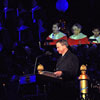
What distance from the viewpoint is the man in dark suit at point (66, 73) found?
13.8ft

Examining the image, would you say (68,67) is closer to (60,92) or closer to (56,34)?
(60,92)

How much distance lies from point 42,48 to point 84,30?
99.0 inches

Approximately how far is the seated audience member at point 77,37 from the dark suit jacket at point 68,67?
4.49 metres

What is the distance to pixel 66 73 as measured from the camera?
4.18 metres

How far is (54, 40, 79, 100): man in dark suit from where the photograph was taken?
4.19 metres

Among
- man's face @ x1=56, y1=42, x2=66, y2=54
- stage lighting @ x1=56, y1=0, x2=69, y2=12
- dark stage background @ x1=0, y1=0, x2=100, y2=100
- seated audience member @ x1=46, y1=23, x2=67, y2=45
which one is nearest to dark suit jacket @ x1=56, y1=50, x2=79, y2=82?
man's face @ x1=56, y1=42, x2=66, y2=54

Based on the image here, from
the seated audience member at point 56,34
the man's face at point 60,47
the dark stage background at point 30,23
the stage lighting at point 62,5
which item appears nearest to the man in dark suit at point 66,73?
the man's face at point 60,47

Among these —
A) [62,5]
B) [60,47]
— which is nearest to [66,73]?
[60,47]

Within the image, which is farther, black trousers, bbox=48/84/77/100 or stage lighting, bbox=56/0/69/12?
stage lighting, bbox=56/0/69/12

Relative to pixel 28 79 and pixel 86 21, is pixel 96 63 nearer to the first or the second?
pixel 86 21

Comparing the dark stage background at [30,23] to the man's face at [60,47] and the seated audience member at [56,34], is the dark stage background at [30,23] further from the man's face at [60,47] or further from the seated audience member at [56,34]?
the man's face at [60,47]

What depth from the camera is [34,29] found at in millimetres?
10328

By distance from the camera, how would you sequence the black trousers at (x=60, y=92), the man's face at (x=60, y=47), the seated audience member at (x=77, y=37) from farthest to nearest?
the seated audience member at (x=77, y=37), the man's face at (x=60, y=47), the black trousers at (x=60, y=92)

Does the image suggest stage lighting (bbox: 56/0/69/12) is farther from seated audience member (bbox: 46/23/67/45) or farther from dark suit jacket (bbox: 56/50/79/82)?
dark suit jacket (bbox: 56/50/79/82)
